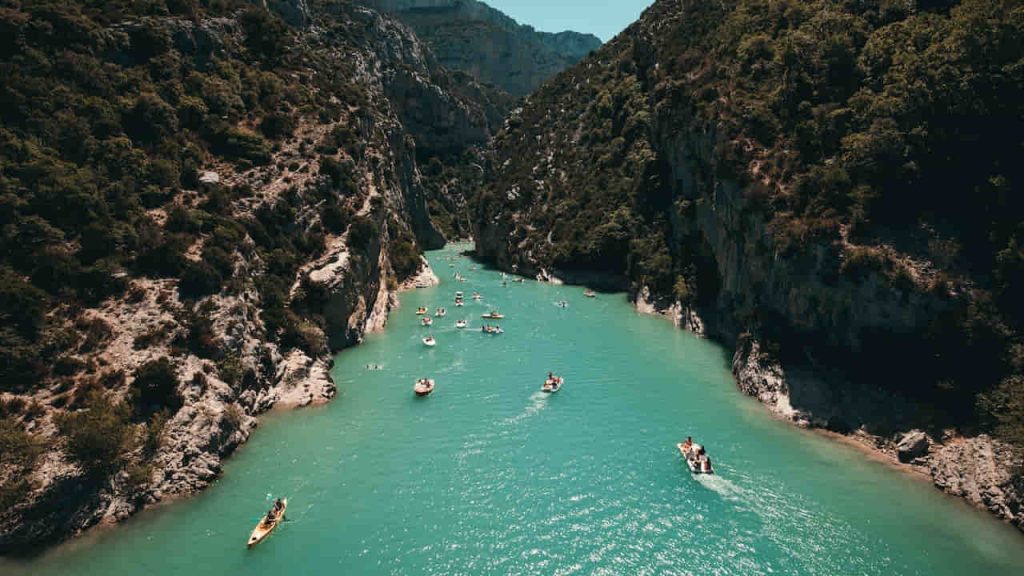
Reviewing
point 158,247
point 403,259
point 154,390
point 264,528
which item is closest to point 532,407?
point 264,528

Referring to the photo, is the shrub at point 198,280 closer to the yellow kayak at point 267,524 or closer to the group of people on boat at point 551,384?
the yellow kayak at point 267,524

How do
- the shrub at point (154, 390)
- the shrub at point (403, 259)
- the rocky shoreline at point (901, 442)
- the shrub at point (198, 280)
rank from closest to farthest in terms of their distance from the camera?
the rocky shoreline at point (901, 442) → the shrub at point (154, 390) → the shrub at point (198, 280) → the shrub at point (403, 259)

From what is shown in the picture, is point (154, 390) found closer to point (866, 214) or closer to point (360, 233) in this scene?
point (360, 233)

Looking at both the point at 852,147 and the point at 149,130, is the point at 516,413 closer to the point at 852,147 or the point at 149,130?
the point at 852,147

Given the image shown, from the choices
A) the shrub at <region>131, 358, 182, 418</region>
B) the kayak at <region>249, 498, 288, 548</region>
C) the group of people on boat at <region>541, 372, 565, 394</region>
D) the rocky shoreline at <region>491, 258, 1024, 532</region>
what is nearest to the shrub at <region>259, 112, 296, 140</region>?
the shrub at <region>131, 358, 182, 418</region>

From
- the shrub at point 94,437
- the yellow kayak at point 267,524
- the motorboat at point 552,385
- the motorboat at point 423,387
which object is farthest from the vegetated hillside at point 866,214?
the shrub at point 94,437

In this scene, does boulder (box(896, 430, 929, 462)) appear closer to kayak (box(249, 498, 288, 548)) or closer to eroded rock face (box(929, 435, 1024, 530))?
eroded rock face (box(929, 435, 1024, 530))
